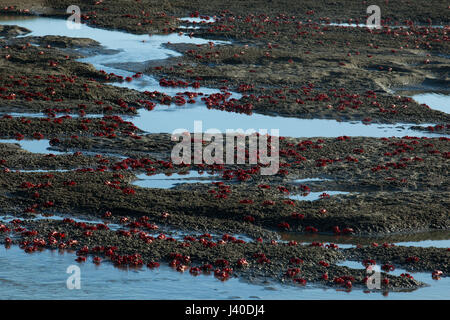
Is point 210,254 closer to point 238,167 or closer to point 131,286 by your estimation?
point 131,286

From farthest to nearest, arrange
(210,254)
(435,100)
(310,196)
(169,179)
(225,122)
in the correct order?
(435,100)
(225,122)
(169,179)
(310,196)
(210,254)

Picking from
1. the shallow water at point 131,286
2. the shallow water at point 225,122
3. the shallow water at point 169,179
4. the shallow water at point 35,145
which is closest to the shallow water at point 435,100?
the shallow water at point 225,122

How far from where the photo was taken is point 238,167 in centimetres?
2369

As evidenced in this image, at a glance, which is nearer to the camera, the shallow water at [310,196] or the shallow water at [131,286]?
the shallow water at [131,286]

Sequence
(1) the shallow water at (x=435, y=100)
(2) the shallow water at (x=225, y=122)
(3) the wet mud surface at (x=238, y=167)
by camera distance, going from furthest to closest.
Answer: (1) the shallow water at (x=435, y=100) < (2) the shallow water at (x=225, y=122) < (3) the wet mud surface at (x=238, y=167)

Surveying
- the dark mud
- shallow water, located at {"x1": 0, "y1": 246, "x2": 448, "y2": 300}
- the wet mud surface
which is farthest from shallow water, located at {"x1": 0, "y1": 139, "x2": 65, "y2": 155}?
shallow water, located at {"x1": 0, "y1": 246, "x2": 448, "y2": 300}

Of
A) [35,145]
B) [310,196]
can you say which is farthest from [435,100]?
[35,145]

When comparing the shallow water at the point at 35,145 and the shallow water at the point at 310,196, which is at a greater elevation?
the shallow water at the point at 35,145

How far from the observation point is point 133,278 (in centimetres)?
1619

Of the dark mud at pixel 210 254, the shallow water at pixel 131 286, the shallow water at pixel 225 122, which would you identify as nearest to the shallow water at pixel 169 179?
the dark mud at pixel 210 254

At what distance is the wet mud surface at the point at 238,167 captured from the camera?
17.6 meters

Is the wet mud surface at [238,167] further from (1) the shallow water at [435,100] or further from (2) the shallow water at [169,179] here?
(1) the shallow water at [435,100]

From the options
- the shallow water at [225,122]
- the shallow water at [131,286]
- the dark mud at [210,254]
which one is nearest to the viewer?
the shallow water at [131,286]

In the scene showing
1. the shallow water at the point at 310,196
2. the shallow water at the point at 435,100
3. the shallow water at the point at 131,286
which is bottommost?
the shallow water at the point at 131,286
